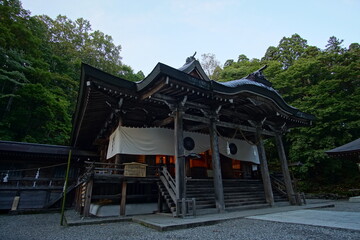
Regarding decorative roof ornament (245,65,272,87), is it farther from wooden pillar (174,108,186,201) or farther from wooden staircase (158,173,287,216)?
wooden staircase (158,173,287,216)

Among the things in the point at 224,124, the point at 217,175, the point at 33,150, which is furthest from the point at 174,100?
the point at 33,150

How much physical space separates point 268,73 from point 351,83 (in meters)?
7.49

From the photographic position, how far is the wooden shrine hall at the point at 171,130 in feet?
21.9

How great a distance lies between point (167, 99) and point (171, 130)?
98.3 inches

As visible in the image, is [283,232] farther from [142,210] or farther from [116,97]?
[116,97]

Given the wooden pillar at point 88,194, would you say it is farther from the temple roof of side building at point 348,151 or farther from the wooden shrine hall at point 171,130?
the temple roof of side building at point 348,151

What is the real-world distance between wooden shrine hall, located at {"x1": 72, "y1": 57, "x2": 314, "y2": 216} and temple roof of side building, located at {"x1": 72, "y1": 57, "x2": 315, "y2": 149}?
33mm

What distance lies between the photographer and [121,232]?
4766mm

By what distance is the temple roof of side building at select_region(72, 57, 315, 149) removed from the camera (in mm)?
6441

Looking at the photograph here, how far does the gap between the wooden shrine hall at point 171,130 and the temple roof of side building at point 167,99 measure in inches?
1.3

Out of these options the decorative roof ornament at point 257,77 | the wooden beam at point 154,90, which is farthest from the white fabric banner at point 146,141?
the decorative roof ornament at point 257,77

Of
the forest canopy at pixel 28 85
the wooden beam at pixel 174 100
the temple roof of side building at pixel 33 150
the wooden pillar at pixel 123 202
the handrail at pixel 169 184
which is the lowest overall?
the wooden pillar at pixel 123 202

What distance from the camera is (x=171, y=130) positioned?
938 centimetres

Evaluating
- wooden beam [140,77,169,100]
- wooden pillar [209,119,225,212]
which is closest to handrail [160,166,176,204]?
wooden pillar [209,119,225,212]
